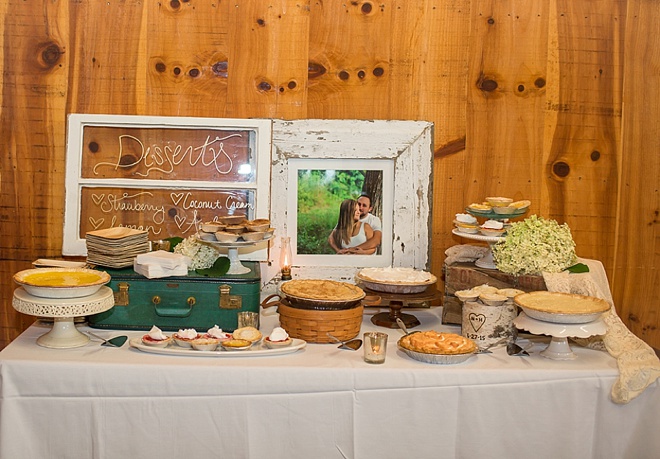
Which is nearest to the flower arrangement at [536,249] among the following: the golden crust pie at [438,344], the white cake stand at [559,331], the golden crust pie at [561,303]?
the golden crust pie at [561,303]

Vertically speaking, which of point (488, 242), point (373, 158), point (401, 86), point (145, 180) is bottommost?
point (488, 242)

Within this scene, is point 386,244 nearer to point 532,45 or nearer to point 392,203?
point 392,203

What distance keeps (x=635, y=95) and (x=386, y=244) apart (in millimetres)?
1221

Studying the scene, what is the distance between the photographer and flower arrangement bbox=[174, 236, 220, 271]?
2686 mm

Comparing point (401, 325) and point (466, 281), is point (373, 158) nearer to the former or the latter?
point (466, 281)

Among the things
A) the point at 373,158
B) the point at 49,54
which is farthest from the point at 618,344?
the point at 49,54

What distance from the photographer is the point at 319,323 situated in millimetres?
2471

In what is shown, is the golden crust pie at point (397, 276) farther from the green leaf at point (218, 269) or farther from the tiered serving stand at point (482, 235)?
the green leaf at point (218, 269)

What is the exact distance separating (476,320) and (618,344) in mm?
460

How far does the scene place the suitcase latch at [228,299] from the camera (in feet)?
8.41

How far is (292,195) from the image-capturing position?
10.1 feet

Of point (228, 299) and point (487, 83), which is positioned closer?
point (228, 299)

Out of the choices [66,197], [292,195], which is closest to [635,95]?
[292,195]

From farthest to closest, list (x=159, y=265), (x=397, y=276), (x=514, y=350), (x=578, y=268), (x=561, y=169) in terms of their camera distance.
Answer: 1. (x=561, y=169)
2. (x=397, y=276)
3. (x=578, y=268)
4. (x=159, y=265)
5. (x=514, y=350)
